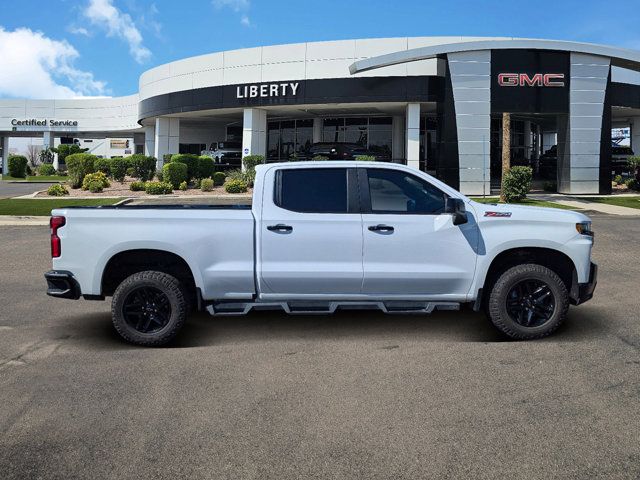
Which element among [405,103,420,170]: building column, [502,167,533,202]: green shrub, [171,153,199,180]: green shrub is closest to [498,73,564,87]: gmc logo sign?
[405,103,420,170]: building column

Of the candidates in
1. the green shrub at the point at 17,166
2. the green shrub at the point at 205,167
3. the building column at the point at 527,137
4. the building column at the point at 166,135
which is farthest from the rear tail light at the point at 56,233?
the green shrub at the point at 17,166

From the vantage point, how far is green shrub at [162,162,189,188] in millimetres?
29266

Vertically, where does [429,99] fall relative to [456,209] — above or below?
above

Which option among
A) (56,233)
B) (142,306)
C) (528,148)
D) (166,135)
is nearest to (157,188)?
(166,135)

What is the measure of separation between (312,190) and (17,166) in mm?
52750

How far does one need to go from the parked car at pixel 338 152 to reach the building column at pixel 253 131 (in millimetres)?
3373

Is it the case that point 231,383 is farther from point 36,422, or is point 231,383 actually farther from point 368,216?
point 368,216

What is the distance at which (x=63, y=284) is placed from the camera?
576 centimetres

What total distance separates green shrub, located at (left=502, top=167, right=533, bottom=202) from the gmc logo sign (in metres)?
5.95

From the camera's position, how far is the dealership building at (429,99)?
1099 inches

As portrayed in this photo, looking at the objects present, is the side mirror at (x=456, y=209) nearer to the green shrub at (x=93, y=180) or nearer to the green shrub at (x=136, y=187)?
the green shrub at (x=136, y=187)

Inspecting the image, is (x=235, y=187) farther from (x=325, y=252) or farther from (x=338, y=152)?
(x=325, y=252)

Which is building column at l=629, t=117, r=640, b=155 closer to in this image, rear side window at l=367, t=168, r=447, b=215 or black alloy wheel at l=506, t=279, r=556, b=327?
black alloy wheel at l=506, t=279, r=556, b=327

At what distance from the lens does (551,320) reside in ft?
19.0
